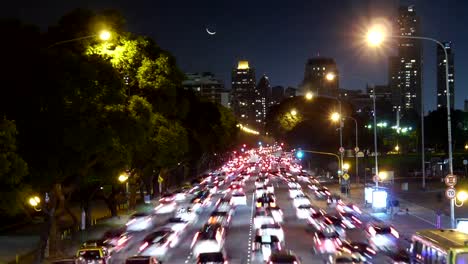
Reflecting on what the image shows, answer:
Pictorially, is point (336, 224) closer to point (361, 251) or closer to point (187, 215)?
point (187, 215)

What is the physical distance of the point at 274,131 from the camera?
169 m

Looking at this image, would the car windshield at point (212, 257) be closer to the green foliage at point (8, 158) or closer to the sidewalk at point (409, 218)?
the green foliage at point (8, 158)

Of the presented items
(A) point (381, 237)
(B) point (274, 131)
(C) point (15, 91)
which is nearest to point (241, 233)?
(A) point (381, 237)

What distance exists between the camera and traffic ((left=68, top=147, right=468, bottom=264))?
84.2 ft

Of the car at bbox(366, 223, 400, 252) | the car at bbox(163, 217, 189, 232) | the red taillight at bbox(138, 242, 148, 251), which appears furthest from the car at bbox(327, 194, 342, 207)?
the red taillight at bbox(138, 242, 148, 251)

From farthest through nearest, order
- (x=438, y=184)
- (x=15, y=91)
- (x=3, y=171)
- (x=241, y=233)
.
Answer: (x=438, y=184)
(x=241, y=233)
(x=15, y=91)
(x=3, y=171)

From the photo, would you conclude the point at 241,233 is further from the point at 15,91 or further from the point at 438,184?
→ the point at 438,184

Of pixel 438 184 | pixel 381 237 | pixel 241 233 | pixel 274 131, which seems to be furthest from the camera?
pixel 274 131

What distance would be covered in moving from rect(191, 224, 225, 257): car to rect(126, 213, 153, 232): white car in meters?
10.2

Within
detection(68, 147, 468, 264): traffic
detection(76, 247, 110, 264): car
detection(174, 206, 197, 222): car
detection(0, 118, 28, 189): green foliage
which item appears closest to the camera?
detection(0, 118, 28, 189): green foliage

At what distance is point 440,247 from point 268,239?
51.3 feet

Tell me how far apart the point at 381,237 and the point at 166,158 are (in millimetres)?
28869

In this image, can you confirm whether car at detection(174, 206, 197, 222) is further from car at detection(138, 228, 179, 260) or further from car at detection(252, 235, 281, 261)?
car at detection(252, 235, 281, 261)

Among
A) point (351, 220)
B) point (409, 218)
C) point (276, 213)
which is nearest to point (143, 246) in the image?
point (351, 220)
